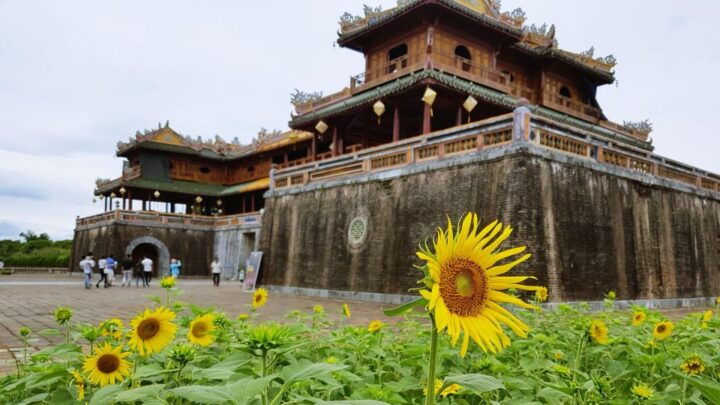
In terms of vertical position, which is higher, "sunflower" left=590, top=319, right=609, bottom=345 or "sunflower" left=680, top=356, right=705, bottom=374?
"sunflower" left=590, top=319, right=609, bottom=345

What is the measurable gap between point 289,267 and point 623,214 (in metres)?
9.17

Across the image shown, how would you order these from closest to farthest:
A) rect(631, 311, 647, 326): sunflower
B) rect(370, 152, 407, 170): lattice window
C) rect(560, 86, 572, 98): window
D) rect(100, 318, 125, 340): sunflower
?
1. rect(100, 318, 125, 340): sunflower
2. rect(631, 311, 647, 326): sunflower
3. rect(370, 152, 407, 170): lattice window
4. rect(560, 86, 572, 98): window

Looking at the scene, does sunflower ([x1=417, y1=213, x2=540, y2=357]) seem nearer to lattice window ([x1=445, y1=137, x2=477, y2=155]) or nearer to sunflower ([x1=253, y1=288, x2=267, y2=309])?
sunflower ([x1=253, y1=288, x2=267, y2=309])

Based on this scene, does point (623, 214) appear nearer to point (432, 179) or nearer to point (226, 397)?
point (432, 179)

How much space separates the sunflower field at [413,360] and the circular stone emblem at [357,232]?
871 centimetres

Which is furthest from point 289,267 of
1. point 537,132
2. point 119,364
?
point 119,364

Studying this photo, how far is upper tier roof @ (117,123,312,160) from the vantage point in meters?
28.6

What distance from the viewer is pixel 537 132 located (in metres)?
9.38

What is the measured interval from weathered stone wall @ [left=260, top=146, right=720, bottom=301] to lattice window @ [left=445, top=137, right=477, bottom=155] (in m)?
0.37

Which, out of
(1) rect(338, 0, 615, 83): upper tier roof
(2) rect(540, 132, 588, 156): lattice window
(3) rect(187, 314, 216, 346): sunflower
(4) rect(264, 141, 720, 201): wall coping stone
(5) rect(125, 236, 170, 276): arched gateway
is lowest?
(3) rect(187, 314, 216, 346): sunflower

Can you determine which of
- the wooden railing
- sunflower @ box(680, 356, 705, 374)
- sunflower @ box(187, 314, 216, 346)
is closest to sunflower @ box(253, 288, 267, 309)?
sunflower @ box(187, 314, 216, 346)

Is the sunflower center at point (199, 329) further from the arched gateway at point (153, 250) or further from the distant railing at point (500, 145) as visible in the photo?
the arched gateway at point (153, 250)

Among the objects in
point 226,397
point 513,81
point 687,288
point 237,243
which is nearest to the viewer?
point 226,397

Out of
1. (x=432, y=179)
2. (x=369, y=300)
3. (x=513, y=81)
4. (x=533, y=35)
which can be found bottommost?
(x=369, y=300)
